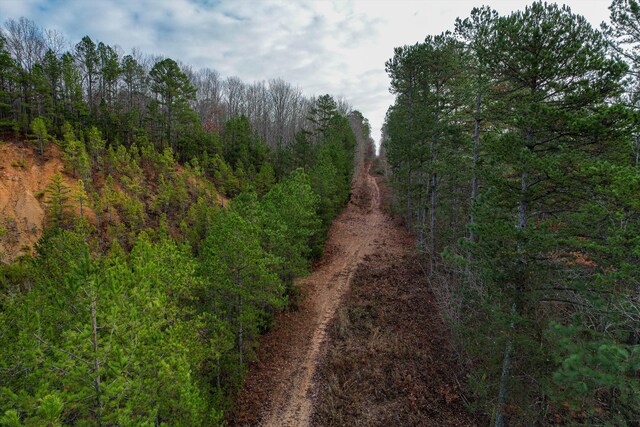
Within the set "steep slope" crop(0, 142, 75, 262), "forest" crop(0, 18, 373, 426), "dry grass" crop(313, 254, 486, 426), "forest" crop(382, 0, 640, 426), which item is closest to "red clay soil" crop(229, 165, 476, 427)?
"dry grass" crop(313, 254, 486, 426)

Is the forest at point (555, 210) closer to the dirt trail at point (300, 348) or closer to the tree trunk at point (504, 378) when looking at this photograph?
the tree trunk at point (504, 378)

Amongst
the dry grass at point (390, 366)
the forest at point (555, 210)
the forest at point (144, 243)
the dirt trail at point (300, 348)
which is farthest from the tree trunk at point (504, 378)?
the forest at point (144, 243)

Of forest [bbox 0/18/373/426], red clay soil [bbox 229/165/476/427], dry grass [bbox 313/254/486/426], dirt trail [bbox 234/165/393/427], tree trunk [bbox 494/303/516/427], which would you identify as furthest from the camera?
dirt trail [bbox 234/165/393/427]

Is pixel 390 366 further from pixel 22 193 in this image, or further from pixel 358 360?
pixel 22 193

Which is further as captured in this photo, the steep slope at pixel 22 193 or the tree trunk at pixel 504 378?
the steep slope at pixel 22 193

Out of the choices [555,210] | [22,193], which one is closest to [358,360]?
[555,210]

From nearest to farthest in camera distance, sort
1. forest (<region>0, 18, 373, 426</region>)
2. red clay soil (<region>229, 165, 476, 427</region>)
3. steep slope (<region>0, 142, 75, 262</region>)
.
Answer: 1. forest (<region>0, 18, 373, 426</region>)
2. red clay soil (<region>229, 165, 476, 427</region>)
3. steep slope (<region>0, 142, 75, 262</region>)

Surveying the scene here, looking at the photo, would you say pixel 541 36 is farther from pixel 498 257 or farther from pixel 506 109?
pixel 498 257

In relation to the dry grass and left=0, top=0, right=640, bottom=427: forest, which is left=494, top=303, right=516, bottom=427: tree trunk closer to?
left=0, top=0, right=640, bottom=427: forest
